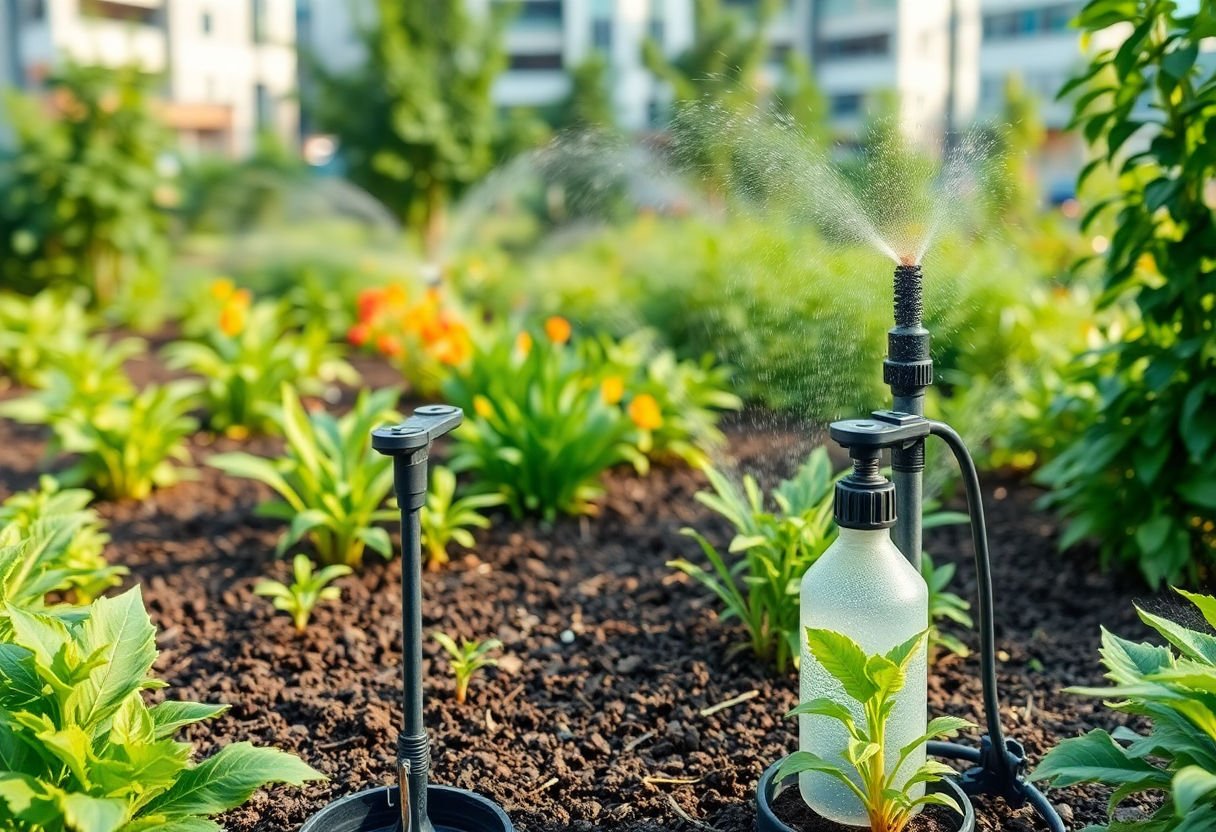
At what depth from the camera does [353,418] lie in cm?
378

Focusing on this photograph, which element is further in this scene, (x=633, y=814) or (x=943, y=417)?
(x=943, y=417)

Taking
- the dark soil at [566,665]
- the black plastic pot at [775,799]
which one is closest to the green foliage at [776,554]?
the dark soil at [566,665]

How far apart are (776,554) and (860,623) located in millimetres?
831

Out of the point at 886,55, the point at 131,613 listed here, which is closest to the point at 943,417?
the point at 131,613

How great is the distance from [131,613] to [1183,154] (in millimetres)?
2713

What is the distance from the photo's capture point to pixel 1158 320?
9.93ft

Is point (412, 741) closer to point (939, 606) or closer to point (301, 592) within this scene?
point (301, 592)

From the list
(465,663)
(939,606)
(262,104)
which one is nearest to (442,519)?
(465,663)

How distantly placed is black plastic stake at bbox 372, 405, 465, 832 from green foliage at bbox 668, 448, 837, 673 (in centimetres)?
84

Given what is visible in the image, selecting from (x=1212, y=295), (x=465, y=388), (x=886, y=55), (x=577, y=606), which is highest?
(x=886, y=55)

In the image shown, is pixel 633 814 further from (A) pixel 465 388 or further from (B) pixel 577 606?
(A) pixel 465 388

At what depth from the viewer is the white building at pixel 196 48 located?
37.0 m

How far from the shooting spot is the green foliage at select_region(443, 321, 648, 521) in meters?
3.80

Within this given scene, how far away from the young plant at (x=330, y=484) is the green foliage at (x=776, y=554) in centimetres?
104
